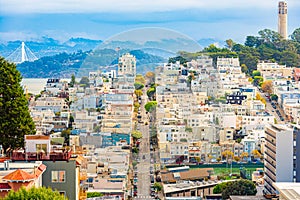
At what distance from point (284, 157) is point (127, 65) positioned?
7785 mm

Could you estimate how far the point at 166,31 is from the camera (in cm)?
1906

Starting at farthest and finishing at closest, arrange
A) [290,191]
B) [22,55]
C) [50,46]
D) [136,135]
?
[50,46]
[22,55]
[136,135]
[290,191]

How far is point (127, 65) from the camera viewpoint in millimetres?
17297

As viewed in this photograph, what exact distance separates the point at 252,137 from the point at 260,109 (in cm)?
234

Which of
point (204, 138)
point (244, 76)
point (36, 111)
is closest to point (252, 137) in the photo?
point (204, 138)

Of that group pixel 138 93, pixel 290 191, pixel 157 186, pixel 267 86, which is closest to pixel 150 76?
pixel 138 93

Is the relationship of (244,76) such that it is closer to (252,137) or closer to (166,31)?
(166,31)

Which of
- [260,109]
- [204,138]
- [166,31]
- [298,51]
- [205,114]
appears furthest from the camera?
[298,51]

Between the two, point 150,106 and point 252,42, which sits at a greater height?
point 252,42

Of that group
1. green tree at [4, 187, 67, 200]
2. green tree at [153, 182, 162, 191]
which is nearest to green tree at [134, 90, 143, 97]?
green tree at [153, 182, 162, 191]

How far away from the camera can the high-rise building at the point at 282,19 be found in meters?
26.9

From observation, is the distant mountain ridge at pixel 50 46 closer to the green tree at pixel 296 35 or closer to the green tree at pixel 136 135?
the green tree at pixel 296 35

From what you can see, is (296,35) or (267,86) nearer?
(267,86)

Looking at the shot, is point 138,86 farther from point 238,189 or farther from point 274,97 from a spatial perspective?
point 238,189
